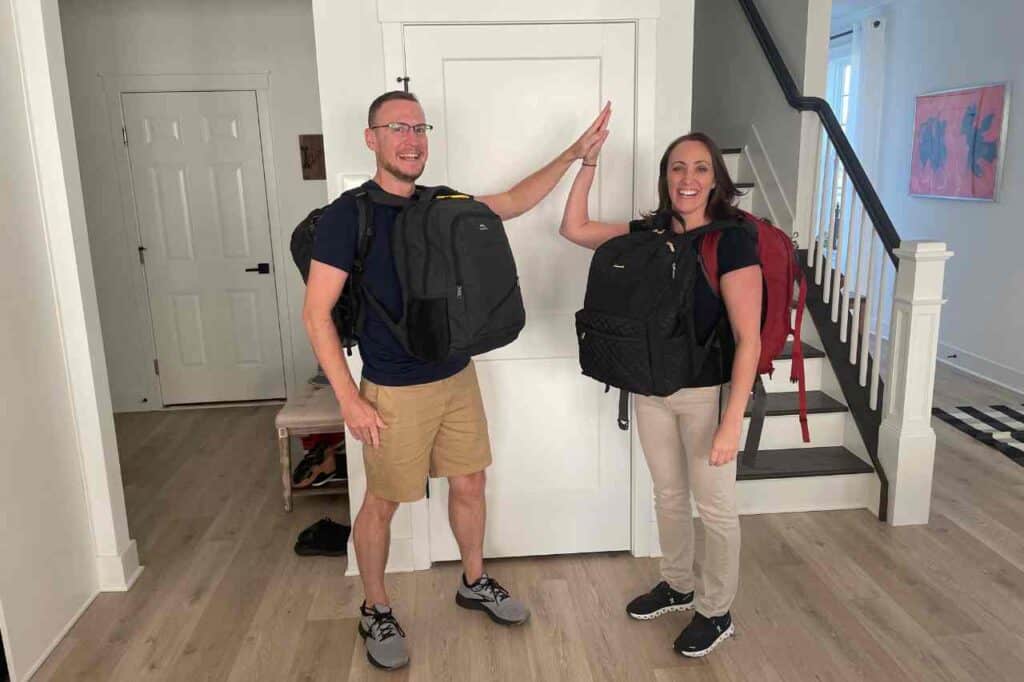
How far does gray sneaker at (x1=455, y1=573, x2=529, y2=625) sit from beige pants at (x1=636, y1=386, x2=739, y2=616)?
510mm

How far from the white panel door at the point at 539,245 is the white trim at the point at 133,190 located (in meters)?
2.43

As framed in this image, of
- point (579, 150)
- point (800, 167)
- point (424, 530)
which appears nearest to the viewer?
point (579, 150)

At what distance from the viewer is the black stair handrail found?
10.2 ft

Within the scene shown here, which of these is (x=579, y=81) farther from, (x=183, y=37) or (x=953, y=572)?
(x=183, y=37)

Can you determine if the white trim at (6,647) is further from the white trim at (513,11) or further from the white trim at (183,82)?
the white trim at (183,82)

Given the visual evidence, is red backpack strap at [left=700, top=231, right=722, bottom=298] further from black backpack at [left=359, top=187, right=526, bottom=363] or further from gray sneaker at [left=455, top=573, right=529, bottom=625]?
gray sneaker at [left=455, top=573, right=529, bottom=625]

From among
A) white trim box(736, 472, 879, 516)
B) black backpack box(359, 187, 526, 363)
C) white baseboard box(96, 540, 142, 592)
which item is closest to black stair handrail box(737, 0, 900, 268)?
white trim box(736, 472, 879, 516)

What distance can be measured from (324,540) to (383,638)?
2.39 ft

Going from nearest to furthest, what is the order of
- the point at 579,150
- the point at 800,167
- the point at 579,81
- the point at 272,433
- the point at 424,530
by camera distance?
the point at 579,150 < the point at 579,81 < the point at 424,530 < the point at 800,167 < the point at 272,433

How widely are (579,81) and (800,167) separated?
1.89 m

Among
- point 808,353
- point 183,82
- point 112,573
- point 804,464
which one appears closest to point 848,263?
point 808,353

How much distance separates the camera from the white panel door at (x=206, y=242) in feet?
14.7

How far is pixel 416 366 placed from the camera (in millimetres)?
2039

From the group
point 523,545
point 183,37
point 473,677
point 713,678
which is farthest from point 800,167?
point 183,37
